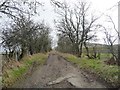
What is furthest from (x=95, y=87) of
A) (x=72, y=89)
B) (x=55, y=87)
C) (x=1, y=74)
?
(x=1, y=74)

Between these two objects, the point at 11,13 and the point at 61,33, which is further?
the point at 61,33

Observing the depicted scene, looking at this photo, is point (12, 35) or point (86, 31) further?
point (86, 31)

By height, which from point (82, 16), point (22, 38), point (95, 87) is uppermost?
point (82, 16)

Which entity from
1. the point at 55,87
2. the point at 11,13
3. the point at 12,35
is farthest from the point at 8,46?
the point at 55,87

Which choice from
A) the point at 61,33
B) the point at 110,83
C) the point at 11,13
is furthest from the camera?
the point at 61,33

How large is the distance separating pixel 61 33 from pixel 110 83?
130 ft

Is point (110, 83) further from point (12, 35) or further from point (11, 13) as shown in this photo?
point (12, 35)

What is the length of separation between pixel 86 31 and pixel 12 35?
720 inches

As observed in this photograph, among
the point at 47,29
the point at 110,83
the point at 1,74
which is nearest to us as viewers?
the point at 110,83

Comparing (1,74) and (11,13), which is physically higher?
(11,13)

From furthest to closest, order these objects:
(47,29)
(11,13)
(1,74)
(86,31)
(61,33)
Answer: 1. (47,29)
2. (61,33)
3. (86,31)
4. (11,13)
5. (1,74)

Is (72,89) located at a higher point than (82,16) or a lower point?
lower

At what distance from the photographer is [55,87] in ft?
32.9

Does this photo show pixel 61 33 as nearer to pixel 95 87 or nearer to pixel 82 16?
pixel 82 16
